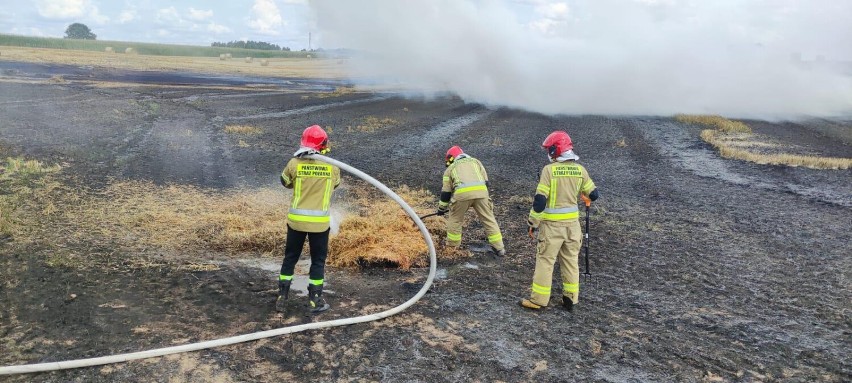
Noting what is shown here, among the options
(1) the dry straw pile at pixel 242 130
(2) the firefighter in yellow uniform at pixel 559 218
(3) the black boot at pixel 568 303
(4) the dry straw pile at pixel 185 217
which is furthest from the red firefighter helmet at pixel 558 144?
(1) the dry straw pile at pixel 242 130

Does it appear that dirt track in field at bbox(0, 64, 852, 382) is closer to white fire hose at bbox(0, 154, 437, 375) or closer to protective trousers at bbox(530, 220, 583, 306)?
white fire hose at bbox(0, 154, 437, 375)

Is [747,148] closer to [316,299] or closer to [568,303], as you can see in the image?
[568,303]

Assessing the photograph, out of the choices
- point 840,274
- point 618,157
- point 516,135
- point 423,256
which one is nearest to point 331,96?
point 516,135

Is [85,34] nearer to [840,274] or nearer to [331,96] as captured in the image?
[331,96]

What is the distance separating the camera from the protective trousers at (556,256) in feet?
18.3

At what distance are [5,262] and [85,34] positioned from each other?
12894 cm

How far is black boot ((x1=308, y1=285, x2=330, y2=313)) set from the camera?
5.40 metres

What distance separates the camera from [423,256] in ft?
23.5

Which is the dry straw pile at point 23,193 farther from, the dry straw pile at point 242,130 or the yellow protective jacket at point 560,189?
the yellow protective jacket at point 560,189

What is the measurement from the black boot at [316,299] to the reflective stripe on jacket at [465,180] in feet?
8.36

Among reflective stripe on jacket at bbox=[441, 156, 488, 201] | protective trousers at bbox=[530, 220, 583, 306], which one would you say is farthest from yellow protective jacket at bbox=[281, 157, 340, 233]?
reflective stripe on jacket at bbox=[441, 156, 488, 201]

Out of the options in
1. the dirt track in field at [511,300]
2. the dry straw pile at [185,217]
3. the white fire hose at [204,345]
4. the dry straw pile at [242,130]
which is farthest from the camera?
the dry straw pile at [242,130]

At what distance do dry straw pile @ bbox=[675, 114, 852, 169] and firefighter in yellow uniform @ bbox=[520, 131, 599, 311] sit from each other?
11934mm

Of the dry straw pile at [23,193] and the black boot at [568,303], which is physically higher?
the black boot at [568,303]
